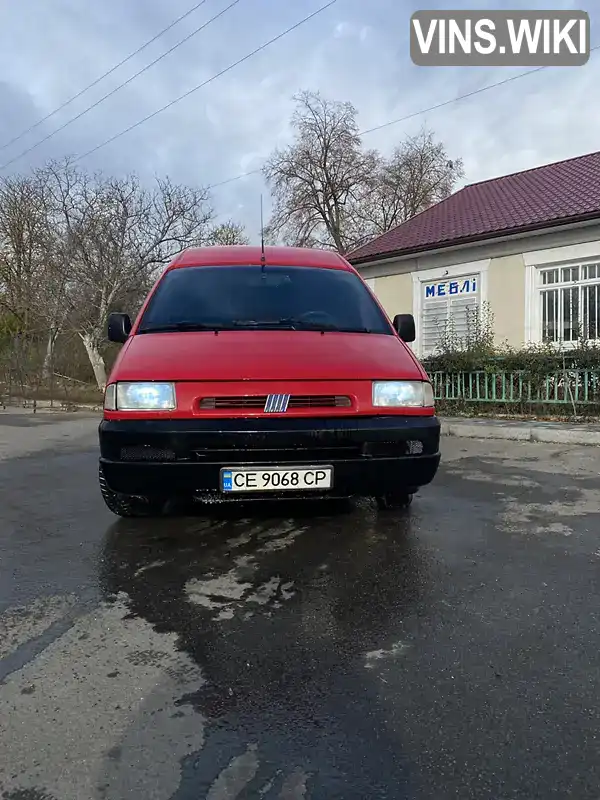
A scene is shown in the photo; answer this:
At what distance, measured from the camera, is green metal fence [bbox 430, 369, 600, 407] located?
10.1 m

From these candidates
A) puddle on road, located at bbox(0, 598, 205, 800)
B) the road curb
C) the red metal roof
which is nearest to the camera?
puddle on road, located at bbox(0, 598, 205, 800)

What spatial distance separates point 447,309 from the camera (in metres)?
15.6

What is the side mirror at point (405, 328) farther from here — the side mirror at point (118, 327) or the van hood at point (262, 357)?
the side mirror at point (118, 327)

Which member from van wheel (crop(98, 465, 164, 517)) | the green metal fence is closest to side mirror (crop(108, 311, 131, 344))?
van wheel (crop(98, 465, 164, 517))

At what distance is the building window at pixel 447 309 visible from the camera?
49.2 feet

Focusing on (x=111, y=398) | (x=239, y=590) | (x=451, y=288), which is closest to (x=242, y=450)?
(x=239, y=590)

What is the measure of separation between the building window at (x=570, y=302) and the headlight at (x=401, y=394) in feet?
33.5

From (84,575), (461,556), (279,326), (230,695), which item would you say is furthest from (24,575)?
(461,556)

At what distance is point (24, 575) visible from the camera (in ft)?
11.3

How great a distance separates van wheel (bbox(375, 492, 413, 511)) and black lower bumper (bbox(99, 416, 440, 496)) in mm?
964

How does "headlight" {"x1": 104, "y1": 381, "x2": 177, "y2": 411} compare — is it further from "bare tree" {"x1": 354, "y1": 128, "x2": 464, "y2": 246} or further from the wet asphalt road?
"bare tree" {"x1": 354, "y1": 128, "x2": 464, "y2": 246}

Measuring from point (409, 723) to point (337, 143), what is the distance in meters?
37.2

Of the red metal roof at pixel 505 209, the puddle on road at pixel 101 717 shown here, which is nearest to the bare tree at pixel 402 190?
the red metal roof at pixel 505 209

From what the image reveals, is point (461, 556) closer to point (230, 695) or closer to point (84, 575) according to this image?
point (230, 695)
